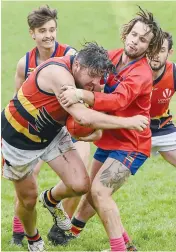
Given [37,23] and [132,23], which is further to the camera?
[37,23]

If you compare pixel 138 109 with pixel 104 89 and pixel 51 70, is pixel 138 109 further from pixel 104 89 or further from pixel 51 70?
pixel 51 70

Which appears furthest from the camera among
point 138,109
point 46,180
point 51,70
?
point 46,180

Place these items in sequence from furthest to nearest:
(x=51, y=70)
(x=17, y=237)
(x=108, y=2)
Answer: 1. (x=108, y=2)
2. (x=17, y=237)
3. (x=51, y=70)

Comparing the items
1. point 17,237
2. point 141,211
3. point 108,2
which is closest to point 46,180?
point 141,211

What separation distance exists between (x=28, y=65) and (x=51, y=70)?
1.60m

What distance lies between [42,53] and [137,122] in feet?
6.75

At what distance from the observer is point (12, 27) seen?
2512cm

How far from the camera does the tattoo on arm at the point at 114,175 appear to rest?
5.97 meters

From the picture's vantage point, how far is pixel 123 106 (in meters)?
5.76

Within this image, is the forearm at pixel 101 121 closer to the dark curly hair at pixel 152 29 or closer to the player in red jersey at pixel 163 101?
the dark curly hair at pixel 152 29

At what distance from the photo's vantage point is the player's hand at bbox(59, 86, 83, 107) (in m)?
5.56

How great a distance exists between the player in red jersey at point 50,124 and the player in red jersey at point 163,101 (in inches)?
57.7

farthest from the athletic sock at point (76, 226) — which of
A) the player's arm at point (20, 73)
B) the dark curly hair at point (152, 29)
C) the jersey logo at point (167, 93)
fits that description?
the dark curly hair at point (152, 29)

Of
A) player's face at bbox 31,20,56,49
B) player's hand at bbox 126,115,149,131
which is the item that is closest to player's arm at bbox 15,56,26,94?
player's face at bbox 31,20,56,49
